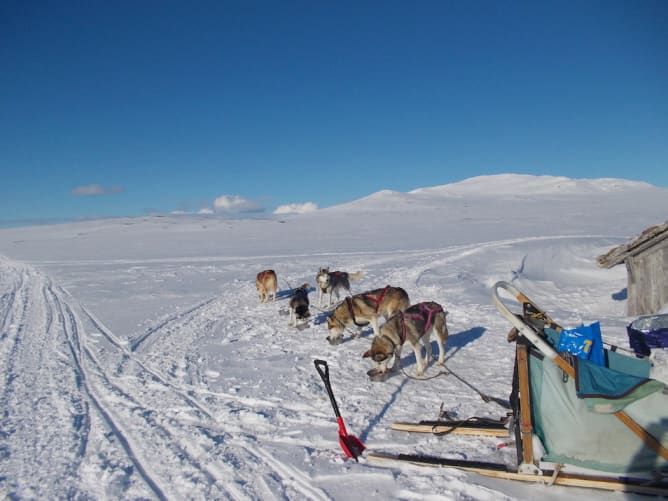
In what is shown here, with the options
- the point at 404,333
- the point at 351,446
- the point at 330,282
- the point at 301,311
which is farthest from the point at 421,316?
the point at 330,282

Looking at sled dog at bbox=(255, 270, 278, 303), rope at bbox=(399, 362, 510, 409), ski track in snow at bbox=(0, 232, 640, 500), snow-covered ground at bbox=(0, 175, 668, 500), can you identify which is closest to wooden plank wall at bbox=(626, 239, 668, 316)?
snow-covered ground at bbox=(0, 175, 668, 500)

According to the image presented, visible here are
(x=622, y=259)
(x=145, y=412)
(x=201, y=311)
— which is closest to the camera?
(x=145, y=412)

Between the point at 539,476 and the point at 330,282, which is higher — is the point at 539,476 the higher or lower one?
the lower one

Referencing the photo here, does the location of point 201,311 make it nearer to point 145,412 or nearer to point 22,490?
point 145,412

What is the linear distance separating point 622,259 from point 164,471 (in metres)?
10.7

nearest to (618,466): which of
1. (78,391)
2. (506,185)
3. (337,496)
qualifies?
(337,496)

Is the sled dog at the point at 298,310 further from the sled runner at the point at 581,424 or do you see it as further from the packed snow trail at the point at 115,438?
the sled runner at the point at 581,424

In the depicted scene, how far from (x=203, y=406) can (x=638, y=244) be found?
9.90 m

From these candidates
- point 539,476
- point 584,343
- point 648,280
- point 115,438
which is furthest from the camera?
point 648,280

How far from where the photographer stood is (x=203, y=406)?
5422 mm

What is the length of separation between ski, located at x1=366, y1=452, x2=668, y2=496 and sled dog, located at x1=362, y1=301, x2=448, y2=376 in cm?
184

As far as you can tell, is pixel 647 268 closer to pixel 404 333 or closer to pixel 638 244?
pixel 638 244

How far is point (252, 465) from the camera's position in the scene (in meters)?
4.07

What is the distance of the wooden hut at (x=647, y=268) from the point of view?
912 centimetres
